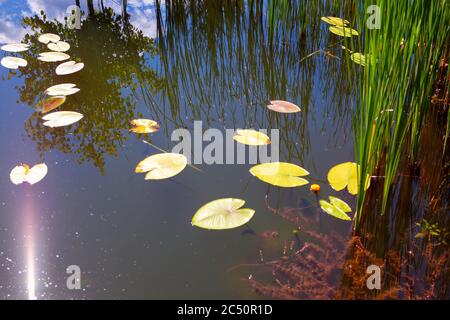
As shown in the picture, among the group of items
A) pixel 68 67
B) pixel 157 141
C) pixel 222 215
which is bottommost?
pixel 222 215

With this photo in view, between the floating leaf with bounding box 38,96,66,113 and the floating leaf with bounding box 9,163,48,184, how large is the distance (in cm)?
38

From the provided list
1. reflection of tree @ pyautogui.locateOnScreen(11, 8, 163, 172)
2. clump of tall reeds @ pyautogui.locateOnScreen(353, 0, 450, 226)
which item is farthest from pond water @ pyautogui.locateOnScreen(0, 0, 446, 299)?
clump of tall reeds @ pyautogui.locateOnScreen(353, 0, 450, 226)

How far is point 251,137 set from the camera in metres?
→ 1.51

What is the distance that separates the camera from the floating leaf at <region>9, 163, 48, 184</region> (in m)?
1.33

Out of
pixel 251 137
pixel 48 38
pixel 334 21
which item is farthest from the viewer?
pixel 334 21

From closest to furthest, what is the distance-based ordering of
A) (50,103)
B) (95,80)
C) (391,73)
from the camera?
(391,73) → (50,103) → (95,80)

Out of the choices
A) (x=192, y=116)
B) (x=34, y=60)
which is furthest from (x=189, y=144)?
(x=34, y=60)

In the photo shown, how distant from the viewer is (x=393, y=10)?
40.5 inches

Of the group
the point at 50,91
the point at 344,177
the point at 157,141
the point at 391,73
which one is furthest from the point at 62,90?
the point at 391,73

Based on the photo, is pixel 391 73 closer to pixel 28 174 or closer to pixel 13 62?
pixel 28 174

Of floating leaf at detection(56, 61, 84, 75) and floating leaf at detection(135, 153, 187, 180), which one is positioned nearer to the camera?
floating leaf at detection(135, 153, 187, 180)

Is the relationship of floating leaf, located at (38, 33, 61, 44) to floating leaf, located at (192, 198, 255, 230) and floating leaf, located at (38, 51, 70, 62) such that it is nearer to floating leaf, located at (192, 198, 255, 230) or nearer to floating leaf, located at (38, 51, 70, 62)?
floating leaf, located at (38, 51, 70, 62)

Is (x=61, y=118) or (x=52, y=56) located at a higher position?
(x=52, y=56)

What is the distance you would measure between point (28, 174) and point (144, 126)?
455mm
